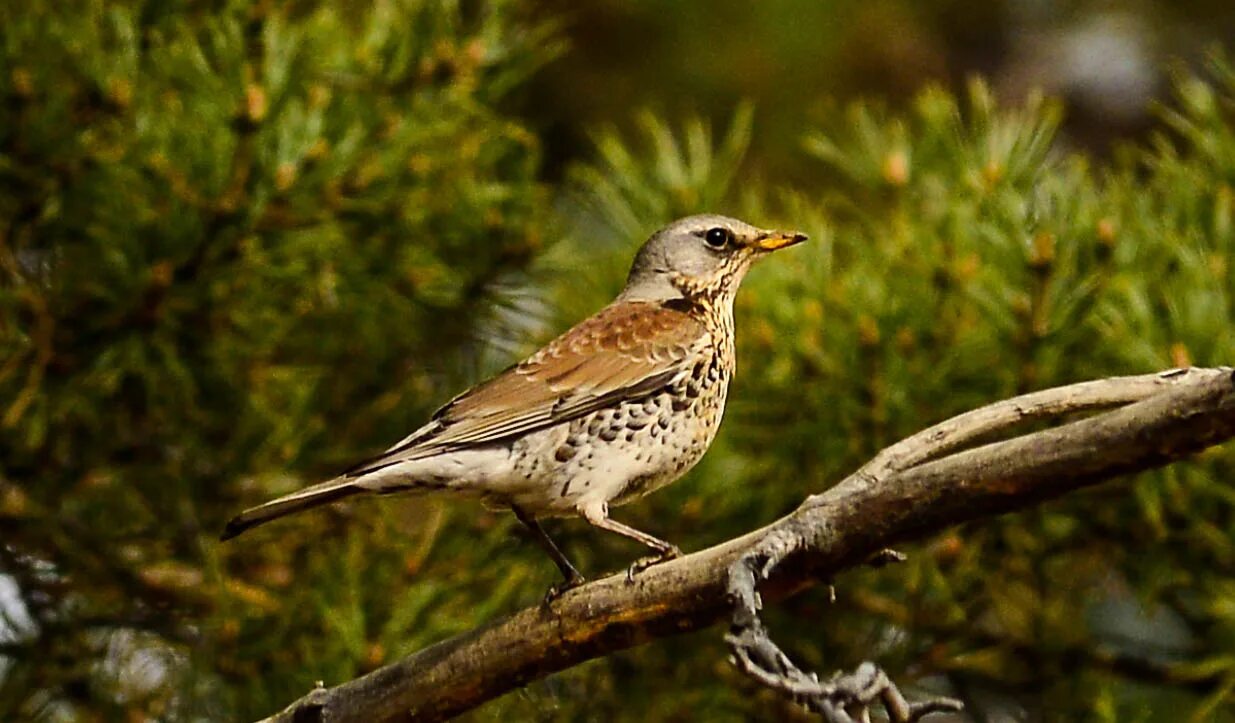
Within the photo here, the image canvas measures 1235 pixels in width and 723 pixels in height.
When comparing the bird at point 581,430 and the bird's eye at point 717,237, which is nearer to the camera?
the bird at point 581,430

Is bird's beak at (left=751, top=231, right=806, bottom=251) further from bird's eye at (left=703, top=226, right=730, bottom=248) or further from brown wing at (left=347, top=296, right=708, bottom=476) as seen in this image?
brown wing at (left=347, top=296, right=708, bottom=476)

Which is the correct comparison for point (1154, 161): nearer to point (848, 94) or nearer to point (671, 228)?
point (671, 228)

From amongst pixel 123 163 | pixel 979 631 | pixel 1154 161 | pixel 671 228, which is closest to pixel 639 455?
pixel 671 228

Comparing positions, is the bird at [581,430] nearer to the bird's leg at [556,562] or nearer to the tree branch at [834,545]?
the bird's leg at [556,562]

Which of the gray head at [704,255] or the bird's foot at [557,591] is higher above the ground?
the bird's foot at [557,591]

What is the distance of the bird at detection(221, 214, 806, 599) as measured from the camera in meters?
2.77

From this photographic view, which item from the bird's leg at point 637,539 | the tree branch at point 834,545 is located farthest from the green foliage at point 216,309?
the tree branch at point 834,545

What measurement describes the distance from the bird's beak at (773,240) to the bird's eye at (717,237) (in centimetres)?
5

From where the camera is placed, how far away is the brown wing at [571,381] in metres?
2.87

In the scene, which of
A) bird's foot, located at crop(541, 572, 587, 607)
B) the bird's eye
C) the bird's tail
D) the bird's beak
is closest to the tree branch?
bird's foot, located at crop(541, 572, 587, 607)

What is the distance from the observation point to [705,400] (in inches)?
119

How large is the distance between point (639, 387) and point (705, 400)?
0.11 metres

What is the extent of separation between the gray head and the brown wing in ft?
0.63

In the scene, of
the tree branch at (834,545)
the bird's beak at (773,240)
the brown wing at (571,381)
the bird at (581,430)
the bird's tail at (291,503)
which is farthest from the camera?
the bird's beak at (773,240)
